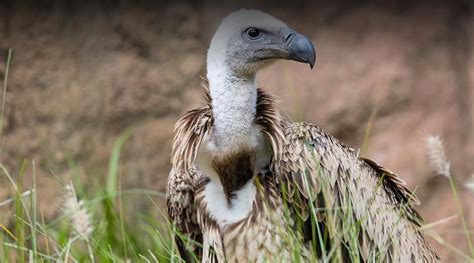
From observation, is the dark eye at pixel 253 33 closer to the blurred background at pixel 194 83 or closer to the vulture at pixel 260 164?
the vulture at pixel 260 164

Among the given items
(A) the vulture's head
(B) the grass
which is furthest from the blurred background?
(A) the vulture's head

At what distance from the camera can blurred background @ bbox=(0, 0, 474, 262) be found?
6293mm

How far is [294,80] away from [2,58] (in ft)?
5.08

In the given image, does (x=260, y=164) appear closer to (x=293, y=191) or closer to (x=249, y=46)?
(x=293, y=191)

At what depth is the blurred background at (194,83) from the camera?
629 centimetres

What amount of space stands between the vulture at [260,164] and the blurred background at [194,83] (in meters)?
1.62

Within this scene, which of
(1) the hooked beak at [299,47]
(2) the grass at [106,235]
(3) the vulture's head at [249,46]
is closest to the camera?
(2) the grass at [106,235]

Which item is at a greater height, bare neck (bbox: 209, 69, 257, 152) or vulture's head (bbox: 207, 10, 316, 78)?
vulture's head (bbox: 207, 10, 316, 78)

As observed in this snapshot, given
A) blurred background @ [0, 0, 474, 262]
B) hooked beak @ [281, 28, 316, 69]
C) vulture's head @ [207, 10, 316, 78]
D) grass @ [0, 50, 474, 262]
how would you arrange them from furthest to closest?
blurred background @ [0, 0, 474, 262] → vulture's head @ [207, 10, 316, 78] → hooked beak @ [281, 28, 316, 69] → grass @ [0, 50, 474, 262]

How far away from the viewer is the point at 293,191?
180 inches

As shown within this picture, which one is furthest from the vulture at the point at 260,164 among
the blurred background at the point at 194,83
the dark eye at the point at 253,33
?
the blurred background at the point at 194,83

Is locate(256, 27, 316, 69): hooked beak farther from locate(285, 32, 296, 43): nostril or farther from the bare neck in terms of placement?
the bare neck

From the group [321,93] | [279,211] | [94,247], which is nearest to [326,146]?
[279,211]

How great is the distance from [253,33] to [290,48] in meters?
0.18
